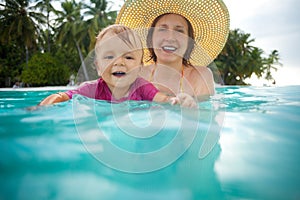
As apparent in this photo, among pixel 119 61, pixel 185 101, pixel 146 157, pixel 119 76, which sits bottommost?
pixel 146 157

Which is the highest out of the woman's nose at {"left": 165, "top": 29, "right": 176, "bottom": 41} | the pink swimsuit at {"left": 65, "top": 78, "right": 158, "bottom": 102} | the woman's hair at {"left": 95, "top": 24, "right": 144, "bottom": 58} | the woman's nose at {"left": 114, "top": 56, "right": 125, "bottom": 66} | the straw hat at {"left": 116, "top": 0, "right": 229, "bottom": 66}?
the straw hat at {"left": 116, "top": 0, "right": 229, "bottom": 66}

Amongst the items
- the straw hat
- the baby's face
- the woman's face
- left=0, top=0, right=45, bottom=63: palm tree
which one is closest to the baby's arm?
the baby's face

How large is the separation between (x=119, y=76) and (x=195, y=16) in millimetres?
1377

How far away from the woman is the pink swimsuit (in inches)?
21.4

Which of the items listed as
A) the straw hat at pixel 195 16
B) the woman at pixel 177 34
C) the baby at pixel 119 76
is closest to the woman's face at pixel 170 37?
the woman at pixel 177 34

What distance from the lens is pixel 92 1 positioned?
2084 cm

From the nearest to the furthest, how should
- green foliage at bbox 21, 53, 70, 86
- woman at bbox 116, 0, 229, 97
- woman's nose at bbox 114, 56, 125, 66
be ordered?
woman's nose at bbox 114, 56, 125, 66
woman at bbox 116, 0, 229, 97
green foliage at bbox 21, 53, 70, 86

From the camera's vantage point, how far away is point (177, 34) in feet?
8.61

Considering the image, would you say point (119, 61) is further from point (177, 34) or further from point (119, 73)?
point (177, 34)

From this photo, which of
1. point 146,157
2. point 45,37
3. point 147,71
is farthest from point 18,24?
point 146,157

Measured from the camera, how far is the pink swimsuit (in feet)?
7.40

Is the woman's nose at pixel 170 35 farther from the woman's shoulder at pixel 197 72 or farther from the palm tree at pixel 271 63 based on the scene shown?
the palm tree at pixel 271 63

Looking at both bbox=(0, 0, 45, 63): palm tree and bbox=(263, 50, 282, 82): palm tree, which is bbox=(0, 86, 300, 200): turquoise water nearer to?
bbox=(0, 0, 45, 63): palm tree

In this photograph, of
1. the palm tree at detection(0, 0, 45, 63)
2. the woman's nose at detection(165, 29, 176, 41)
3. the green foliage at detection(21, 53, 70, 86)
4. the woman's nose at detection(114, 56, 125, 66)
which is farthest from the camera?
the palm tree at detection(0, 0, 45, 63)
